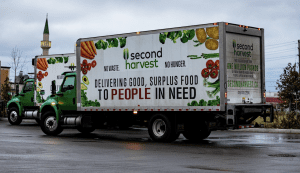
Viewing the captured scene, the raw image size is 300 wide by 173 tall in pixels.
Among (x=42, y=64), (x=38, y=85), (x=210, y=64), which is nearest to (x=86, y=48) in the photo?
(x=210, y=64)

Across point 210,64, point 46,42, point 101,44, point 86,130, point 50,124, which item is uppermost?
point 46,42

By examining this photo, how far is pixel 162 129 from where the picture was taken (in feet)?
56.5

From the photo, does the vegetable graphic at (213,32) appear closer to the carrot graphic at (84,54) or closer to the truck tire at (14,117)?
the carrot graphic at (84,54)

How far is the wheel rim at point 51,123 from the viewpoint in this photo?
20320 millimetres

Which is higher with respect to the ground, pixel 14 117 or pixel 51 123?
pixel 51 123

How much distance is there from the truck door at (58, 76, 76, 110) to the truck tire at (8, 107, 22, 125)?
10634mm

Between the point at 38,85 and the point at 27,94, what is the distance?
1.67 meters

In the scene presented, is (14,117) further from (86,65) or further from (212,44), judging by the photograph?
(212,44)

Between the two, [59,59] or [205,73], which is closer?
[205,73]

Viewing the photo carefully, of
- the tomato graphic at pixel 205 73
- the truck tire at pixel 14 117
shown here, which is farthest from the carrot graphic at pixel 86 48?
the truck tire at pixel 14 117

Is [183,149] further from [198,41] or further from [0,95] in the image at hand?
[0,95]

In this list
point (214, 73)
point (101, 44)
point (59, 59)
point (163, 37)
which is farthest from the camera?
point (59, 59)

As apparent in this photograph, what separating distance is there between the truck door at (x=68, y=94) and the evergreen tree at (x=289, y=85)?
32.3 meters

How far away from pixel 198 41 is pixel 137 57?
2615 mm
